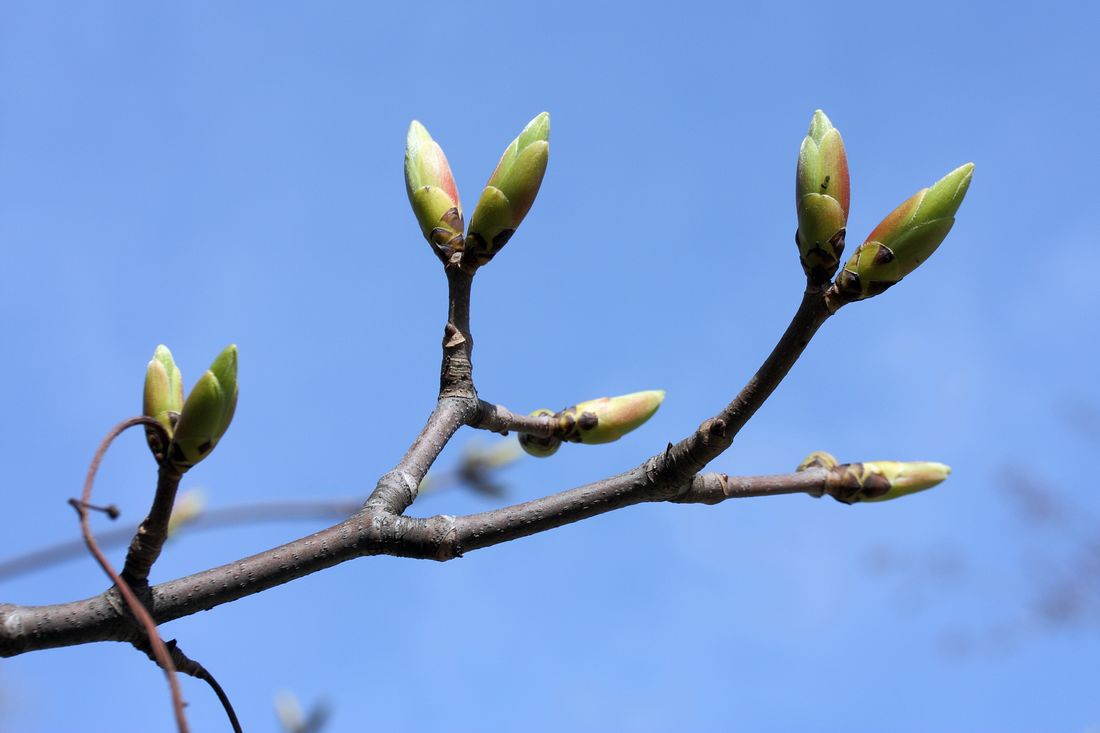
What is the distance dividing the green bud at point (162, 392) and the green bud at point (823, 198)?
108 centimetres

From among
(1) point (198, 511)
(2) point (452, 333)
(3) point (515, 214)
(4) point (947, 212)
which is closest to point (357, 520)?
(2) point (452, 333)

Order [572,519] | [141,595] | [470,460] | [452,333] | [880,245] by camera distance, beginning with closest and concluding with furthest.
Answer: [141,595]
[880,245]
[572,519]
[452,333]
[470,460]

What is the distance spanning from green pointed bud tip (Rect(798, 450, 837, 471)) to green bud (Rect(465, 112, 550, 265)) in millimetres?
844

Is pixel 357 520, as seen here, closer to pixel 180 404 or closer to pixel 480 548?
pixel 480 548

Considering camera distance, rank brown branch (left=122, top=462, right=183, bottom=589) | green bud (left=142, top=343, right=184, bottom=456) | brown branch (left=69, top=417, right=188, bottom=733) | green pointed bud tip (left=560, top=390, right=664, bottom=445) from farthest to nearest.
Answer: green pointed bud tip (left=560, top=390, right=664, bottom=445) < green bud (left=142, top=343, right=184, bottom=456) < brown branch (left=122, top=462, right=183, bottom=589) < brown branch (left=69, top=417, right=188, bottom=733)

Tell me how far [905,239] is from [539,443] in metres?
0.97

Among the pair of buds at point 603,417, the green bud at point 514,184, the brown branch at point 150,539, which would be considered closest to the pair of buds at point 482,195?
the green bud at point 514,184

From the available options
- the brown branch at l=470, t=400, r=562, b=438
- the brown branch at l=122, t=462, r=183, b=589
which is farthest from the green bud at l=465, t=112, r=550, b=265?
the brown branch at l=122, t=462, r=183, b=589

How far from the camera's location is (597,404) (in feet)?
7.41

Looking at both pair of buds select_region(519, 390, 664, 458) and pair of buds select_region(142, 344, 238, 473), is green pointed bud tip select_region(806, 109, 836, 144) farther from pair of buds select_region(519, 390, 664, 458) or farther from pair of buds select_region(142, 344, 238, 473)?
pair of buds select_region(142, 344, 238, 473)

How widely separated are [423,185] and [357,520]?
776 millimetres

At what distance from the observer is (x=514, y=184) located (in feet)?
6.26

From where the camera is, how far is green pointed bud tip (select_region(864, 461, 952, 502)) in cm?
217

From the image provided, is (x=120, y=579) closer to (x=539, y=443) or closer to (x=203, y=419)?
(x=203, y=419)
